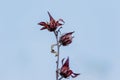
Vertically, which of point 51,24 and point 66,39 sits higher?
point 51,24

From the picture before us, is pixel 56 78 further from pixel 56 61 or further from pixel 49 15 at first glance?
pixel 49 15

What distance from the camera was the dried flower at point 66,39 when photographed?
9586 millimetres

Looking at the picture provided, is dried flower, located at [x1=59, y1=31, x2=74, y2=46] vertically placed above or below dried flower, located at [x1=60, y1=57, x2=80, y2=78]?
above

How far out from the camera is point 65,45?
962 centimetres

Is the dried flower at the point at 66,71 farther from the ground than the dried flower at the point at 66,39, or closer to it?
closer to it

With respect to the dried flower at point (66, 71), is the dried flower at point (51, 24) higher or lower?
higher

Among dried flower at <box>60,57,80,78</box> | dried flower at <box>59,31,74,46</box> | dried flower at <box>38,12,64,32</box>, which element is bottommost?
dried flower at <box>60,57,80,78</box>

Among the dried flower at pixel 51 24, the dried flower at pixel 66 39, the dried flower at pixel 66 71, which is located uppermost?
the dried flower at pixel 51 24

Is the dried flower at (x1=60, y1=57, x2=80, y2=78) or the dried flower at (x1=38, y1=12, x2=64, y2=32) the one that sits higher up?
the dried flower at (x1=38, y1=12, x2=64, y2=32)

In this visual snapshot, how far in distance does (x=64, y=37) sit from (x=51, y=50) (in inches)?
12.2

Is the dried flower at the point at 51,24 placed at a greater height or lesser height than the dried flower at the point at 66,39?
greater

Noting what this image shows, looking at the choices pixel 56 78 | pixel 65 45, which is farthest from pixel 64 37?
pixel 56 78

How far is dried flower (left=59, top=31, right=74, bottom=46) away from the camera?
31.4ft

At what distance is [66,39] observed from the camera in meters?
9.66
